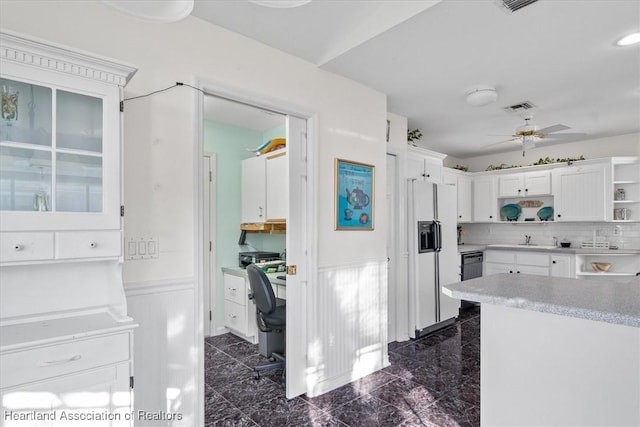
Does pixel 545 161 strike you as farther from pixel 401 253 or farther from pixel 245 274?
pixel 245 274

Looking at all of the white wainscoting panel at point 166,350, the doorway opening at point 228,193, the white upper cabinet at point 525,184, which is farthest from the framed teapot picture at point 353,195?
the white upper cabinet at point 525,184

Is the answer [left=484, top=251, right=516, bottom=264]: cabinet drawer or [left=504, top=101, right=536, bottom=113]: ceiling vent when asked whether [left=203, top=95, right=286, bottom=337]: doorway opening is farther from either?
[left=484, top=251, right=516, bottom=264]: cabinet drawer

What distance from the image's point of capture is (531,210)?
19.3 ft

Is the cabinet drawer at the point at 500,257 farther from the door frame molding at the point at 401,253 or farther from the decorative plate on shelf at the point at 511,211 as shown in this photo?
the door frame molding at the point at 401,253

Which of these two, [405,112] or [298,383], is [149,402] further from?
[405,112]

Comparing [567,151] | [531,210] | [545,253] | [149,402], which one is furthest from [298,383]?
[567,151]

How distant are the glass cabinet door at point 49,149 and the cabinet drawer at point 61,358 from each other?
0.55m

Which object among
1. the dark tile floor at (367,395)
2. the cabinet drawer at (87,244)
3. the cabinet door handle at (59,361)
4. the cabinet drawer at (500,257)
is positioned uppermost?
the cabinet drawer at (87,244)

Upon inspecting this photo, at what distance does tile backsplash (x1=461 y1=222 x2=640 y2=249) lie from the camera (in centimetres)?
501

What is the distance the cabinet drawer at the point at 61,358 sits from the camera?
1279 millimetres

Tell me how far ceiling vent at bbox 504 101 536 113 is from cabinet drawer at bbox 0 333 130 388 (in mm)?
3875

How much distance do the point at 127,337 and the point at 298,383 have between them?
5.07 feet

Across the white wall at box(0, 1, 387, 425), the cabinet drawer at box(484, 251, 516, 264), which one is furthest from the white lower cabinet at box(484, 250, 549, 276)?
the white wall at box(0, 1, 387, 425)

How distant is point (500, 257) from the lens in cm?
567
